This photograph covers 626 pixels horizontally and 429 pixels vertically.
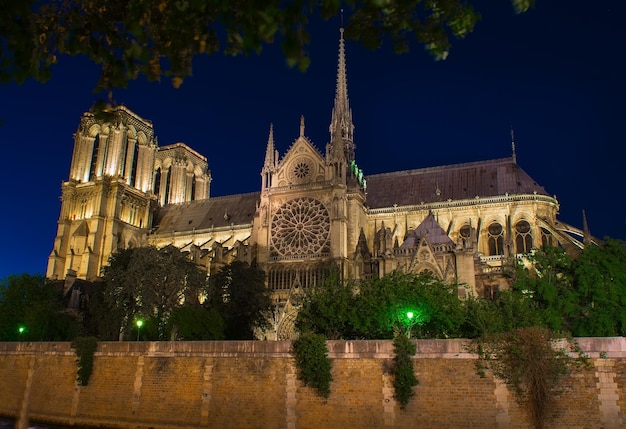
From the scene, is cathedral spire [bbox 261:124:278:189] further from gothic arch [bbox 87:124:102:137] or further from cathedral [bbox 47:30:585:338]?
gothic arch [bbox 87:124:102:137]

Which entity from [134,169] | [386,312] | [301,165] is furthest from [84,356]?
[134,169]

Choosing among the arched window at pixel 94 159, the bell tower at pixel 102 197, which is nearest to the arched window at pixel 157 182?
the bell tower at pixel 102 197

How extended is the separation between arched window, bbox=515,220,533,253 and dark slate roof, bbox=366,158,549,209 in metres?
2.89

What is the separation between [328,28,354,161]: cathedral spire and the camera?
5108cm

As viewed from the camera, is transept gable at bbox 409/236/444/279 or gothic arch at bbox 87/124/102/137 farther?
gothic arch at bbox 87/124/102/137

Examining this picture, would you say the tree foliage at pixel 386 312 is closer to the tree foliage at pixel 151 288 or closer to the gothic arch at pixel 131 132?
the tree foliage at pixel 151 288

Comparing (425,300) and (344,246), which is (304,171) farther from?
(425,300)

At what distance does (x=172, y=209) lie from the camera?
67.4 m

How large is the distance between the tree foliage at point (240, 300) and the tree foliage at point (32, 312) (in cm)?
925

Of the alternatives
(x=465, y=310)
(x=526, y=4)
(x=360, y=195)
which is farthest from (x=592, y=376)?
(x=360, y=195)

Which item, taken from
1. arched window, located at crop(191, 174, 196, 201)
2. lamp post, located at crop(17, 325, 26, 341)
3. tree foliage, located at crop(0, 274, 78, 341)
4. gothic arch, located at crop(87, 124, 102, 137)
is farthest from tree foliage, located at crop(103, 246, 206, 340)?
arched window, located at crop(191, 174, 196, 201)

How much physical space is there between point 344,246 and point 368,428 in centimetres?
2529

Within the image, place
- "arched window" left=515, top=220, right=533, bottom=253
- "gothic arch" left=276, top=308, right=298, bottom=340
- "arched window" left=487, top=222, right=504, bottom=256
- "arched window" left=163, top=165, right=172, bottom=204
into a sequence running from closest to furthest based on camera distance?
"gothic arch" left=276, top=308, right=298, bottom=340, "arched window" left=515, top=220, right=533, bottom=253, "arched window" left=487, top=222, right=504, bottom=256, "arched window" left=163, top=165, right=172, bottom=204

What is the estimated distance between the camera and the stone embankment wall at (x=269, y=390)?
1877cm
